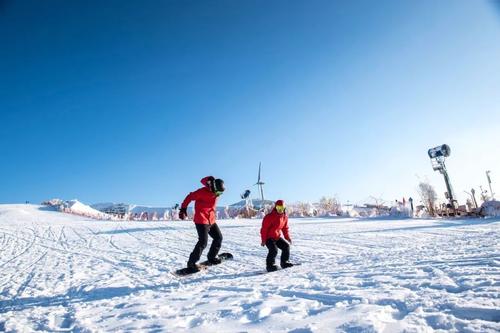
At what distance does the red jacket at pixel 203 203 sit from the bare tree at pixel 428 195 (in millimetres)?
16601

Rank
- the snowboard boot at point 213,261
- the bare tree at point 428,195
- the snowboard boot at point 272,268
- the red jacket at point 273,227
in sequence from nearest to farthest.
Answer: the snowboard boot at point 272,268 → the red jacket at point 273,227 → the snowboard boot at point 213,261 → the bare tree at point 428,195

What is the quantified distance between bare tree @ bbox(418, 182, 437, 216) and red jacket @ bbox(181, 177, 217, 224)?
654 inches

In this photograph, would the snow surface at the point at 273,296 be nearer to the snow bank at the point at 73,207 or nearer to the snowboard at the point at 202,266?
the snowboard at the point at 202,266

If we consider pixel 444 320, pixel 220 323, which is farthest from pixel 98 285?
Answer: pixel 444 320

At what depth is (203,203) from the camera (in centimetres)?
597

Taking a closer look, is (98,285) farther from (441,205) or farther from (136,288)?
(441,205)

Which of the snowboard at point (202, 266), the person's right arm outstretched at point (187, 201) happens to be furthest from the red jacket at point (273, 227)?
the person's right arm outstretched at point (187, 201)

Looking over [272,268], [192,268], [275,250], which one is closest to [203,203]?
[192,268]

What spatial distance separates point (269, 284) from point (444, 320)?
7.64 ft

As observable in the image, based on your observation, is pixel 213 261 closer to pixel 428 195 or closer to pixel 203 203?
pixel 203 203

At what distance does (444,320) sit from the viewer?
7.80 feet

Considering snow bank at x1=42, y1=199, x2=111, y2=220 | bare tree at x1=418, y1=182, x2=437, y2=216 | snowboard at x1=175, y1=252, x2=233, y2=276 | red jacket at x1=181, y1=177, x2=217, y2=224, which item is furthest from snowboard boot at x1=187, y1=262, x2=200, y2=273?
snow bank at x1=42, y1=199, x2=111, y2=220

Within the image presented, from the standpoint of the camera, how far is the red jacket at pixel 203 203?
5916mm

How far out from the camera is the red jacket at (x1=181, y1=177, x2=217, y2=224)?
5.92 m
